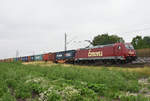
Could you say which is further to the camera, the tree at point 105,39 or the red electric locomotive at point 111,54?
the tree at point 105,39

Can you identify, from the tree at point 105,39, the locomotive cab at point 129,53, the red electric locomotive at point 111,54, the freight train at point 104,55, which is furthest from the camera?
the tree at point 105,39

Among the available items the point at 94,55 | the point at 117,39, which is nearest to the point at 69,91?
the point at 94,55

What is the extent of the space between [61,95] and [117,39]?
2203 inches

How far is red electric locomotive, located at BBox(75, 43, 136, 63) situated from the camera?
65.3 feet

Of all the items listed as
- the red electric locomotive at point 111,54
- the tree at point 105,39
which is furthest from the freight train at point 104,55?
the tree at point 105,39

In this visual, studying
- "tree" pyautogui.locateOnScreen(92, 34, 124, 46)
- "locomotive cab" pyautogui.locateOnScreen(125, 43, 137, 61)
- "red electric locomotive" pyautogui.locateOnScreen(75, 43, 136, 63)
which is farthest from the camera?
"tree" pyautogui.locateOnScreen(92, 34, 124, 46)

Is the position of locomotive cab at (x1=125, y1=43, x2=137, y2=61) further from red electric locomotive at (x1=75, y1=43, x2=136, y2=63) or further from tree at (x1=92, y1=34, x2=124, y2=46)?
tree at (x1=92, y1=34, x2=124, y2=46)

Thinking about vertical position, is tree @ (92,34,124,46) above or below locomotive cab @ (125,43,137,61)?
above

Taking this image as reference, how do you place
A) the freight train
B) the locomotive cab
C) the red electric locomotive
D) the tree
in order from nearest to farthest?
1. the locomotive cab
2. the red electric locomotive
3. the freight train
4. the tree

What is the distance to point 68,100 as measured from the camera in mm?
4715

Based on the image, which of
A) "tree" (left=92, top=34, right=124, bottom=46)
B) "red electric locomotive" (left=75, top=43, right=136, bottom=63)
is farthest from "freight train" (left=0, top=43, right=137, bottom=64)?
"tree" (left=92, top=34, right=124, bottom=46)

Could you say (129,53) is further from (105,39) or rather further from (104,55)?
(105,39)

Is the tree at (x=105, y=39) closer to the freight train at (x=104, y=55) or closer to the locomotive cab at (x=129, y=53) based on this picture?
the freight train at (x=104, y=55)

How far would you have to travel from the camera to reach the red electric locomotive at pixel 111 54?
65.3 ft
